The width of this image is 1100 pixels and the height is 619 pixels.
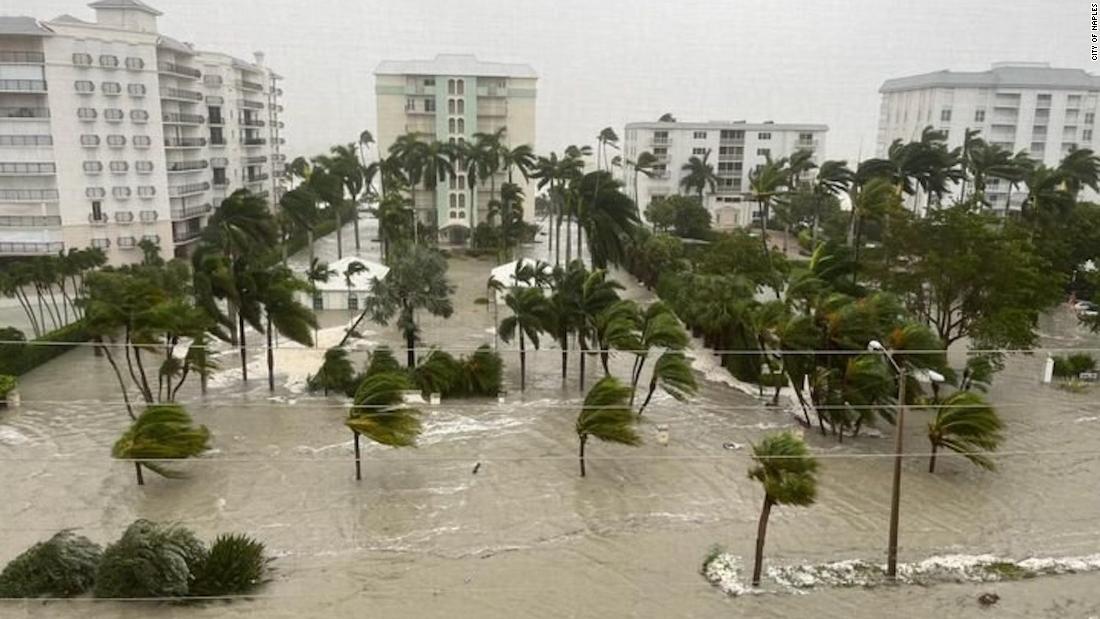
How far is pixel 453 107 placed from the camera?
3916 cm

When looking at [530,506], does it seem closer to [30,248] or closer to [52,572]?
[52,572]

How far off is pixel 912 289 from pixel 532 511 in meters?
11.0

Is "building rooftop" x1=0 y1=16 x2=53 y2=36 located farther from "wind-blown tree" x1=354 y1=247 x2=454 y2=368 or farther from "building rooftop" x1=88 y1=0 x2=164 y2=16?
"wind-blown tree" x1=354 y1=247 x2=454 y2=368

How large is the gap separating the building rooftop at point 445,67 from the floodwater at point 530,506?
981 inches

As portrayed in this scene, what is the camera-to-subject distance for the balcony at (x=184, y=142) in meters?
31.3

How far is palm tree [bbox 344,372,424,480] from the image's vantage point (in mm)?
11922

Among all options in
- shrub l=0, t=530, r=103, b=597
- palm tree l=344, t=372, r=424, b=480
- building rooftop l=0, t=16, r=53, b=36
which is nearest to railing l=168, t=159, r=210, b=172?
building rooftop l=0, t=16, r=53, b=36

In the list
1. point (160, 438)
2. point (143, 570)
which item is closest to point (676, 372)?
point (160, 438)

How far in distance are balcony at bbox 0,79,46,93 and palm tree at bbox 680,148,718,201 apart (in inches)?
1263

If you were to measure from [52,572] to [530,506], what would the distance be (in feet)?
20.6

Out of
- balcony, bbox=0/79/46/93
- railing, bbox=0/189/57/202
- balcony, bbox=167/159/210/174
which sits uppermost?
balcony, bbox=0/79/46/93

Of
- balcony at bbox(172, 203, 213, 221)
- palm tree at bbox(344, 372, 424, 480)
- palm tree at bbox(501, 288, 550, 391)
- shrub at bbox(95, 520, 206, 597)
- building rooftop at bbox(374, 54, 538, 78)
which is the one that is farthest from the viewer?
building rooftop at bbox(374, 54, 538, 78)

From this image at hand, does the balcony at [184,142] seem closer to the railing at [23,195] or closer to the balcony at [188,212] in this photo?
the balcony at [188,212]

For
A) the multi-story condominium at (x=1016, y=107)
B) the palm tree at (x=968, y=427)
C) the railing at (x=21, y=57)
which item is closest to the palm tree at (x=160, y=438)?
the palm tree at (x=968, y=427)
